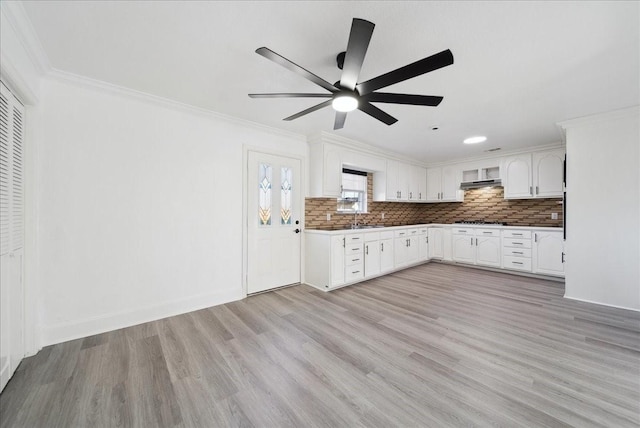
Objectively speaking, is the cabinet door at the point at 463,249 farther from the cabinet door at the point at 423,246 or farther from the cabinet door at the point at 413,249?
the cabinet door at the point at 413,249

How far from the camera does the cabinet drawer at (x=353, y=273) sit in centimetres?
396

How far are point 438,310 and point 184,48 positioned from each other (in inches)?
146

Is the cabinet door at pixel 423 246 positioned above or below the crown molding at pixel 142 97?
below

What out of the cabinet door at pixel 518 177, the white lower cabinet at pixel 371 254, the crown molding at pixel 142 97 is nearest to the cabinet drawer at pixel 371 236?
the white lower cabinet at pixel 371 254

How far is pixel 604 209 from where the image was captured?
321 centimetres

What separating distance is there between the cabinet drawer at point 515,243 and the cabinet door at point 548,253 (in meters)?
0.10

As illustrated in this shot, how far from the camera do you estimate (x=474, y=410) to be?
151 cm

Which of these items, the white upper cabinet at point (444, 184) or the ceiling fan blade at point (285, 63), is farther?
the white upper cabinet at point (444, 184)

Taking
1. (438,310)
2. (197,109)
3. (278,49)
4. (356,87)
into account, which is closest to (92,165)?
(197,109)

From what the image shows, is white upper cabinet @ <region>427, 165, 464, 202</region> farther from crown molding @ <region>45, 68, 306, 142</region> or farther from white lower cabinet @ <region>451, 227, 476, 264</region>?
crown molding @ <region>45, 68, 306, 142</region>

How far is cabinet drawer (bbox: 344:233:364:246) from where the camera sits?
157 inches

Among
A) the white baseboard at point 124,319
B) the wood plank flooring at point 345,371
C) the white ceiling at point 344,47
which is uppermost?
the white ceiling at point 344,47

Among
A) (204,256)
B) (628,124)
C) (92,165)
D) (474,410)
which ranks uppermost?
(628,124)

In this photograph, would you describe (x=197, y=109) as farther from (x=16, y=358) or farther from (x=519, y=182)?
(x=519, y=182)
